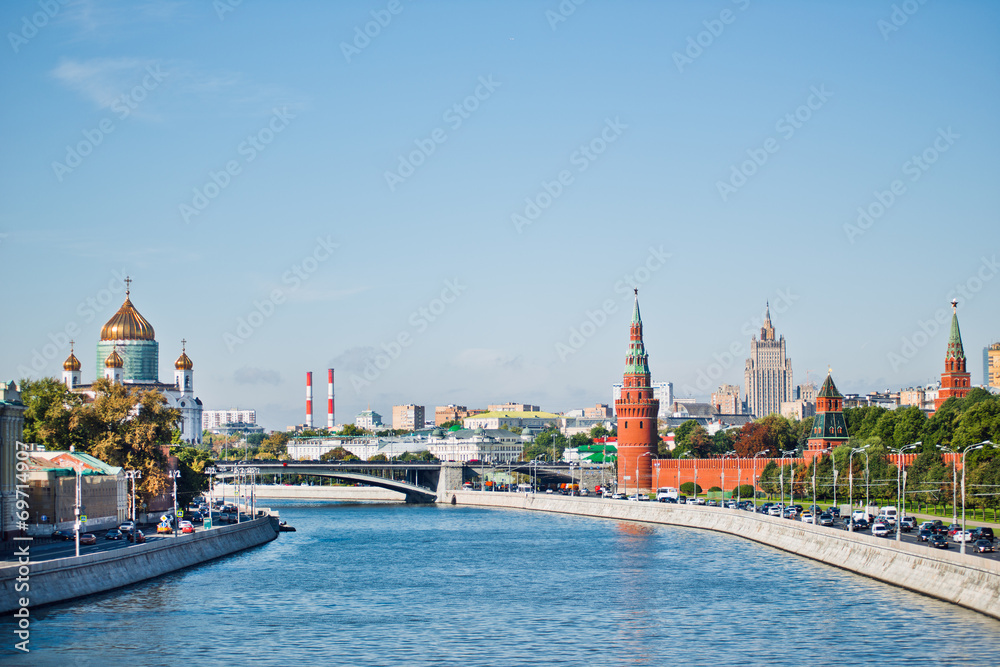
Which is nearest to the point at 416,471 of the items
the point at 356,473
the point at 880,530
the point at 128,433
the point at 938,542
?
the point at 356,473

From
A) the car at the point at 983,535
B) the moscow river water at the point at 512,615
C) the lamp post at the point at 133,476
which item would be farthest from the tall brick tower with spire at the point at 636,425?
the car at the point at 983,535

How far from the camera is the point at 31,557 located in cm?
5044

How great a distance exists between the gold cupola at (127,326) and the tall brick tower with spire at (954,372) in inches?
4128

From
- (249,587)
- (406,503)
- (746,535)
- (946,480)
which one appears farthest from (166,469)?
(406,503)

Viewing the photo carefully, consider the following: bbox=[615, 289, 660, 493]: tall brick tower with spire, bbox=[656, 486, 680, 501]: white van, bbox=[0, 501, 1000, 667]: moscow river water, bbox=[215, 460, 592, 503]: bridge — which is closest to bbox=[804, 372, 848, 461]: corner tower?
bbox=[656, 486, 680, 501]: white van

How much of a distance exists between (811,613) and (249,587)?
2287cm

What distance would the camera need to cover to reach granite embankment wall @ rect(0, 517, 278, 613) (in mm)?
43812

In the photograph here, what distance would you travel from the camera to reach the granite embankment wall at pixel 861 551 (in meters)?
45.8

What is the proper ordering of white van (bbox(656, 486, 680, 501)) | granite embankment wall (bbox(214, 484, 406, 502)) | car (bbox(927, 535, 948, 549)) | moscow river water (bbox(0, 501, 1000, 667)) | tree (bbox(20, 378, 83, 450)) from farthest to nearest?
granite embankment wall (bbox(214, 484, 406, 502)), white van (bbox(656, 486, 680, 501)), tree (bbox(20, 378, 83, 450)), car (bbox(927, 535, 948, 549)), moscow river water (bbox(0, 501, 1000, 667))

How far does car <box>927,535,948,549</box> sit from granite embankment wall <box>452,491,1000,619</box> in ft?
5.75

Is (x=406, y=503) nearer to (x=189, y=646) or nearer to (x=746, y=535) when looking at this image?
(x=746, y=535)

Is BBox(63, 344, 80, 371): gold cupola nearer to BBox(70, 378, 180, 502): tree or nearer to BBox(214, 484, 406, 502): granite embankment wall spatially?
BBox(214, 484, 406, 502): granite embankment wall

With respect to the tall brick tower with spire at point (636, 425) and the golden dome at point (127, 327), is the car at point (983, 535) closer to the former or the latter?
the tall brick tower with spire at point (636, 425)

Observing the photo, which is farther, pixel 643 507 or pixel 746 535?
pixel 643 507
